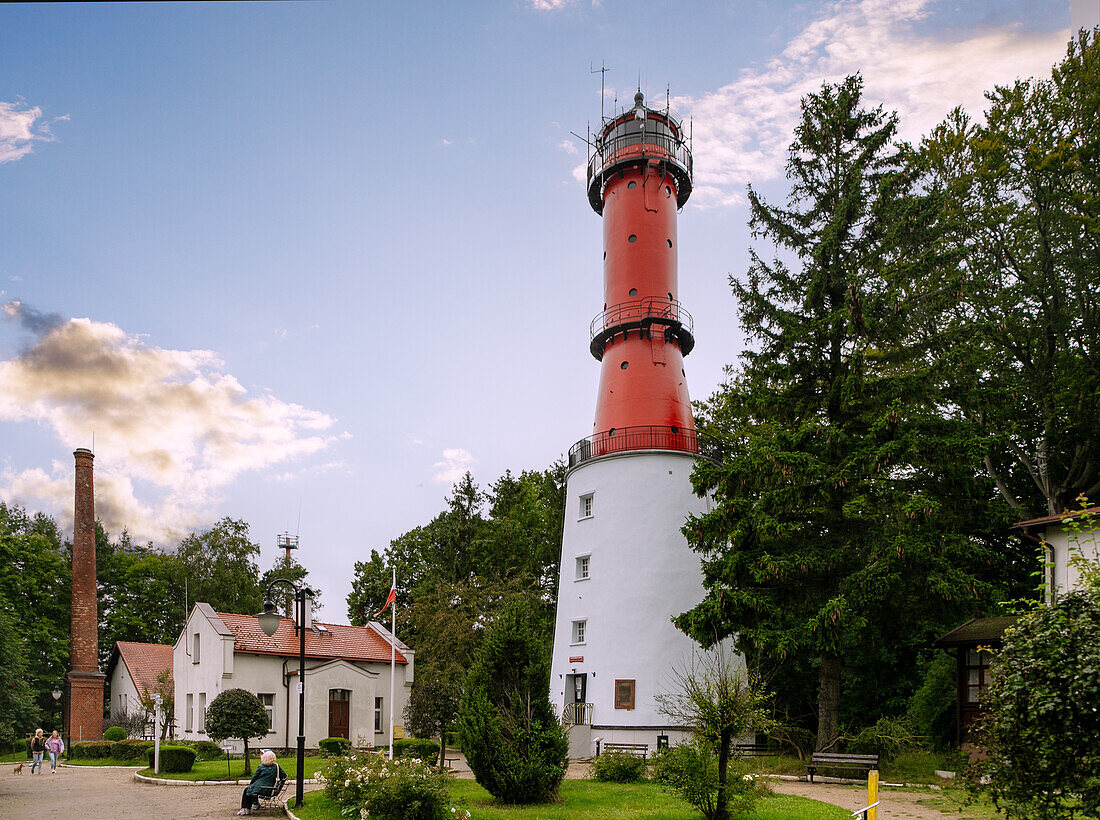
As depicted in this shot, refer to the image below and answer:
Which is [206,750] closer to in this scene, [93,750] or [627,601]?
[93,750]

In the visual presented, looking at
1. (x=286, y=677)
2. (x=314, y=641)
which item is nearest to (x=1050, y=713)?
(x=286, y=677)

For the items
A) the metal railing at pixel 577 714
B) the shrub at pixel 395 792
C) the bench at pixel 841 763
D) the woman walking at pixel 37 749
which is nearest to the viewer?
the shrub at pixel 395 792

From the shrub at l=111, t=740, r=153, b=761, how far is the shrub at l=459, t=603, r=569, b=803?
17.9 metres

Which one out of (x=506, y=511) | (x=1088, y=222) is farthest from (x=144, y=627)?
(x=1088, y=222)

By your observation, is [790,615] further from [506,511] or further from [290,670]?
[506,511]

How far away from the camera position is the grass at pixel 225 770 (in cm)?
2209

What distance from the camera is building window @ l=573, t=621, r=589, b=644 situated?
30.0 metres

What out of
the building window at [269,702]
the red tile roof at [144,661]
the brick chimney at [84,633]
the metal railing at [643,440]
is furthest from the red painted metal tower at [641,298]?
the red tile roof at [144,661]

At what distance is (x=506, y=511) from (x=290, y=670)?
633 inches

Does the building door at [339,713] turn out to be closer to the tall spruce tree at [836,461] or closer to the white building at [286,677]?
the white building at [286,677]

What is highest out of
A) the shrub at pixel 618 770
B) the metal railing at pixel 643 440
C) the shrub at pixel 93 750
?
the metal railing at pixel 643 440

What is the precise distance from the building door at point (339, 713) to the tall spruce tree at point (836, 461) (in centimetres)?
1615

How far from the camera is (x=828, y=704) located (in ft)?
73.2

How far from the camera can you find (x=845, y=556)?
2236 cm
